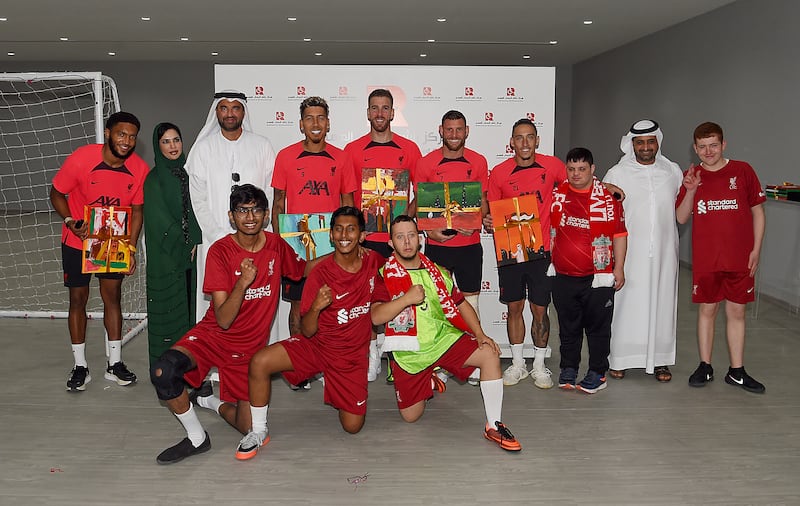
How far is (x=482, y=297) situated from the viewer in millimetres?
5531

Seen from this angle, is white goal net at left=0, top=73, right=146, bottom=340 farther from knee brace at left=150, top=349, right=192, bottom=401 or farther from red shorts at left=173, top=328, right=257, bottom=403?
knee brace at left=150, top=349, right=192, bottom=401

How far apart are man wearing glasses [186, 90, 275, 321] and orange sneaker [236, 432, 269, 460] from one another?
1426mm

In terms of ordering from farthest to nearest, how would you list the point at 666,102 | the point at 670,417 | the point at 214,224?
the point at 666,102 < the point at 214,224 < the point at 670,417

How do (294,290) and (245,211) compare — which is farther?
(294,290)

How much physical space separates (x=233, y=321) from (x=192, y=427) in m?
Answer: 0.58

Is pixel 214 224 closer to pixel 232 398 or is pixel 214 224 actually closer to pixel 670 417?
pixel 232 398

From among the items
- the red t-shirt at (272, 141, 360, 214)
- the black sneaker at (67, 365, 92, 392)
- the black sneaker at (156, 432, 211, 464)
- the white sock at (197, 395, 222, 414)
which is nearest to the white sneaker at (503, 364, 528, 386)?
the red t-shirt at (272, 141, 360, 214)

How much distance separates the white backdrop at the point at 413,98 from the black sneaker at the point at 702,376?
189cm

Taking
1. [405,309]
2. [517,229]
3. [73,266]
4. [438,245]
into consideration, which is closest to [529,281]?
[517,229]

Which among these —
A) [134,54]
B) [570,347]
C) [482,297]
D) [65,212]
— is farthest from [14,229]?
[570,347]

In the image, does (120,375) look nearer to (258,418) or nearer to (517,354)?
(258,418)

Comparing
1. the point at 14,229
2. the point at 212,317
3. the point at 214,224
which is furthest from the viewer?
the point at 14,229

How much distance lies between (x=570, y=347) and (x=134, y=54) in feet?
43.6

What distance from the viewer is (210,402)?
424 centimetres
